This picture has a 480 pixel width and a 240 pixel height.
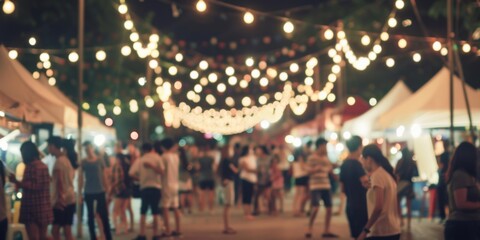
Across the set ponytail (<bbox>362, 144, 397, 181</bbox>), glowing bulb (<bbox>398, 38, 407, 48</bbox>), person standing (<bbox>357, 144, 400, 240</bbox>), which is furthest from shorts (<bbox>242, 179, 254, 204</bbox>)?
person standing (<bbox>357, 144, 400, 240</bbox>)

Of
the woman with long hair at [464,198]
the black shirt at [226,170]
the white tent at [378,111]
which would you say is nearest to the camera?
the woman with long hair at [464,198]

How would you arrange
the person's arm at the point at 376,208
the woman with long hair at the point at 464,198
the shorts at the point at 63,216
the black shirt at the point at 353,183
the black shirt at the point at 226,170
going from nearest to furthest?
the woman with long hair at the point at 464,198 < the person's arm at the point at 376,208 < the black shirt at the point at 353,183 < the shorts at the point at 63,216 < the black shirt at the point at 226,170

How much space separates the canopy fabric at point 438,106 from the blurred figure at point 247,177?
462cm

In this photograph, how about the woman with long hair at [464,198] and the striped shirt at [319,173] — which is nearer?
the woman with long hair at [464,198]

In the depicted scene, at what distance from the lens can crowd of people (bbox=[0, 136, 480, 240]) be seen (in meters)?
10.1

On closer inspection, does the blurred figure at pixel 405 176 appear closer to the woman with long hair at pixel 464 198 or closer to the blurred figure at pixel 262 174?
the blurred figure at pixel 262 174

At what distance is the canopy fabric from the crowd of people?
1588mm

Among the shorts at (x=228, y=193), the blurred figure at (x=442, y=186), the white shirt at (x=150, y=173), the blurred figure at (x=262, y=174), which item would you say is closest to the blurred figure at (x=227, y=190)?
the shorts at (x=228, y=193)

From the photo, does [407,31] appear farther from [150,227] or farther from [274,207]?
[150,227]

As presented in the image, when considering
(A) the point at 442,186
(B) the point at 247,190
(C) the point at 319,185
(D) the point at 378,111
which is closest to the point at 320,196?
(C) the point at 319,185

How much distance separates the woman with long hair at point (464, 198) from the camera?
9852 mm

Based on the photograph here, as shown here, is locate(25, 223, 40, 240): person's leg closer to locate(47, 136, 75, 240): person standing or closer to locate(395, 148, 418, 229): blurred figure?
locate(47, 136, 75, 240): person standing

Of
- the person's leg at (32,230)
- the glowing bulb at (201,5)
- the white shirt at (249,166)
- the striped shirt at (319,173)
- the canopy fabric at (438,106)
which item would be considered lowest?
the person's leg at (32,230)

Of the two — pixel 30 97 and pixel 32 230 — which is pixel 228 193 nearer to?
pixel 30 97
